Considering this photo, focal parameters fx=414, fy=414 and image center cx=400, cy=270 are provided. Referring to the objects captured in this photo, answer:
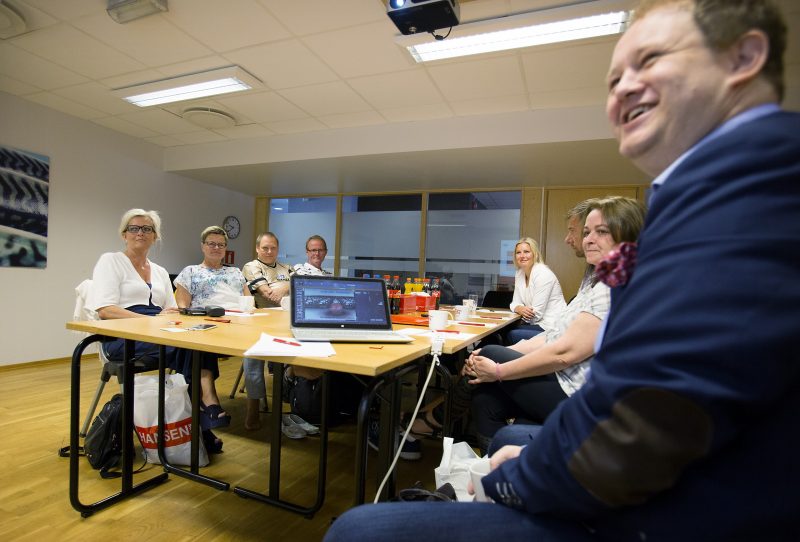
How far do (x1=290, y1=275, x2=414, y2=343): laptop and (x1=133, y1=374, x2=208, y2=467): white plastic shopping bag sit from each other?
3.28 feet

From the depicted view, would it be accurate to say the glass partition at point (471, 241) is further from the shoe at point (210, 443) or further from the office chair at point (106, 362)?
the office chair at point (106, 362)

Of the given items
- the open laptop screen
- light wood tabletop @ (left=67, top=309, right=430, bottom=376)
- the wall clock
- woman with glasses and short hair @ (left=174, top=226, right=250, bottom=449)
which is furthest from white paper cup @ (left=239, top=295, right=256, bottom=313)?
the wall clock

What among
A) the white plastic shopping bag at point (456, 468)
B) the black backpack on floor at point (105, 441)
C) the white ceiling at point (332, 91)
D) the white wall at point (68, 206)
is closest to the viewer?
A: the white plastic shopping bag at point (456, 468)

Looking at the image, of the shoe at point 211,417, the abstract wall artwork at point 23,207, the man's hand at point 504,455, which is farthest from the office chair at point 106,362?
the abstract wall artwork at point 23,207

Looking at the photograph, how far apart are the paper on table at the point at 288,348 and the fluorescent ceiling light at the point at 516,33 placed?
7.33 ft

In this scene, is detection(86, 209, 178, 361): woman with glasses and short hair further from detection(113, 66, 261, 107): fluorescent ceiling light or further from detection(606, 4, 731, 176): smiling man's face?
detection(606, 4, 731, 176): smiling man's face

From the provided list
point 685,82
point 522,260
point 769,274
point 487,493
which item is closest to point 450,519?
point 487,493

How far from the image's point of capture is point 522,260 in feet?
13.0

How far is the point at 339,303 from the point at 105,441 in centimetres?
142

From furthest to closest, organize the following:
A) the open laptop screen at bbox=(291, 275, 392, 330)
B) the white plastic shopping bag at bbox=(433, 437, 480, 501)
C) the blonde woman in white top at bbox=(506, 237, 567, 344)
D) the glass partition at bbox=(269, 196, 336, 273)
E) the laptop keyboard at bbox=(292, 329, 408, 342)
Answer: the glass partition at bbox=(269, 196, 336, 273)
the blonde woman in white top at bbox=(506, 237, 567, 344)
the open laptop screen at bbox=(291, 275, 392, 330)
the laptop keyboard at bbox=(292, 329, 408, 342)
the white plastic shopping bag at bbox=(433, 437, 480, 501)

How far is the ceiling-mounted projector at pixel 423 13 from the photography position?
85.0 inches

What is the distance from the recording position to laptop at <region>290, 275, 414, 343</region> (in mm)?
1514

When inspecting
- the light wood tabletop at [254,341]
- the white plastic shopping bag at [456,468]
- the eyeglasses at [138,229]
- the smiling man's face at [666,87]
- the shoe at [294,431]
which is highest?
the smiling man's face at [666,87]

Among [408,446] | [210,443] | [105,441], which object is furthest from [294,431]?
[105,441]
